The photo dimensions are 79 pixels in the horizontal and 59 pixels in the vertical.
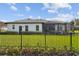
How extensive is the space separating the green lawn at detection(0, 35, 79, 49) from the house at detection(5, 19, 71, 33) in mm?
127

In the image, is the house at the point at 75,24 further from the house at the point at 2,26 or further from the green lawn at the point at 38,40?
the house at the point at 2,26

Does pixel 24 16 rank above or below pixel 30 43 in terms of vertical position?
above

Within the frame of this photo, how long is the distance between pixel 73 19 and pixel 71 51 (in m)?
0.58

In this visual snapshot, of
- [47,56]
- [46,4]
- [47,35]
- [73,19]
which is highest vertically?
[46,4]

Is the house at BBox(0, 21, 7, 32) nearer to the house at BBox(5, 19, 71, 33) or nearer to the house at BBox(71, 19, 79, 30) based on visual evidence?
the house at BBox(5, 19, 71, 33)


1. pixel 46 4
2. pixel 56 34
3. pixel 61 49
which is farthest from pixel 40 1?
pixel 61 49

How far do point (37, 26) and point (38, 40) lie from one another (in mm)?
271

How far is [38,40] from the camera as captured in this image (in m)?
4.23

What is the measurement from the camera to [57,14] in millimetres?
4191

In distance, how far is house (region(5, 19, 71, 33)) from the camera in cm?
413

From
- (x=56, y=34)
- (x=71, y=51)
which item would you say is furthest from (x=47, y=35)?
(x=71, y=51)

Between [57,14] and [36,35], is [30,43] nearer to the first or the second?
[36,35]

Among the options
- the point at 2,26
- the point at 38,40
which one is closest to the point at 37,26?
the point at 38,40

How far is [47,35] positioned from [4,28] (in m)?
0.77
